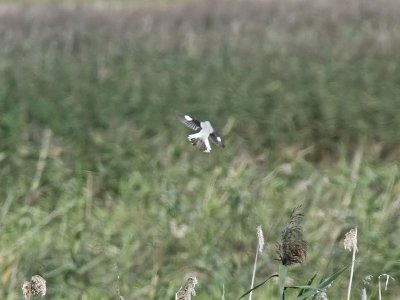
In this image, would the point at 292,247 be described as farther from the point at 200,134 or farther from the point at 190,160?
the point at 190,160

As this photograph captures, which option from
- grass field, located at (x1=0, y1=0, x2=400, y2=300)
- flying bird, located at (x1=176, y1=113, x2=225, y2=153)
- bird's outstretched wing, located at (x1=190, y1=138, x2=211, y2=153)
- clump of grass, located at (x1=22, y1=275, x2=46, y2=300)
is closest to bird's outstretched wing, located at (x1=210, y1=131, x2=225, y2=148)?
flying bird, located at (x1=176, y1=113, x2=225, y2=153)

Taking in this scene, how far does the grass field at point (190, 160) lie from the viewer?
12.0 feet

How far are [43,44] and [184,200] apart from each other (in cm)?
596

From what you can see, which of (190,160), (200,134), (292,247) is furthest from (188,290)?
(190,160)

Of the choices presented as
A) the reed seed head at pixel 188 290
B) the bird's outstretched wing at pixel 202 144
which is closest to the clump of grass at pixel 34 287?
the reed seed head at pixel 188 290

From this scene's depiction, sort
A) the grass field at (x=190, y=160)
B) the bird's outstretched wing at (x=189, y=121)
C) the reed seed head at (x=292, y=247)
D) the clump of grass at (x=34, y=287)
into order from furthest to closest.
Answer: the grass field at (x=190, y=160) < the bird's outstretched wing at (x=189, y=121) < the clump of grass at (x=34, y=287) < the reed seed head at (x=292, y=247)

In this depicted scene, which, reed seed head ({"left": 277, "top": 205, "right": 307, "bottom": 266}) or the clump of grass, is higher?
reed seed head ({"left": 277, "top": 205, "right": 307, "bottom": 266})

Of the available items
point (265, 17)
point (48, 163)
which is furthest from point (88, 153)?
point (265, 17)

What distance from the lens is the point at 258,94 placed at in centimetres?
728

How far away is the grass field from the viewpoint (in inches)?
144

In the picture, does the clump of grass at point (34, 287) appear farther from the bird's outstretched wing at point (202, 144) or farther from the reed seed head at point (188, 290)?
the bird's outstretched wing at point (202, 144)

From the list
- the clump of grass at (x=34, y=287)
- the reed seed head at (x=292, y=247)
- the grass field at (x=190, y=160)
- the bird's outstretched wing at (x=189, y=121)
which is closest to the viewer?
the reed seed head at (x=292, y=247)

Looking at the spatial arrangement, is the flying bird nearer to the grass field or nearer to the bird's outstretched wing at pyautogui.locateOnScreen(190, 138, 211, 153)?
the bird's outstretched wing at pyautogui.locateOnScreen(190, 138, 211, 153)

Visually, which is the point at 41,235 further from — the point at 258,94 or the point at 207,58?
the point at 207,58
